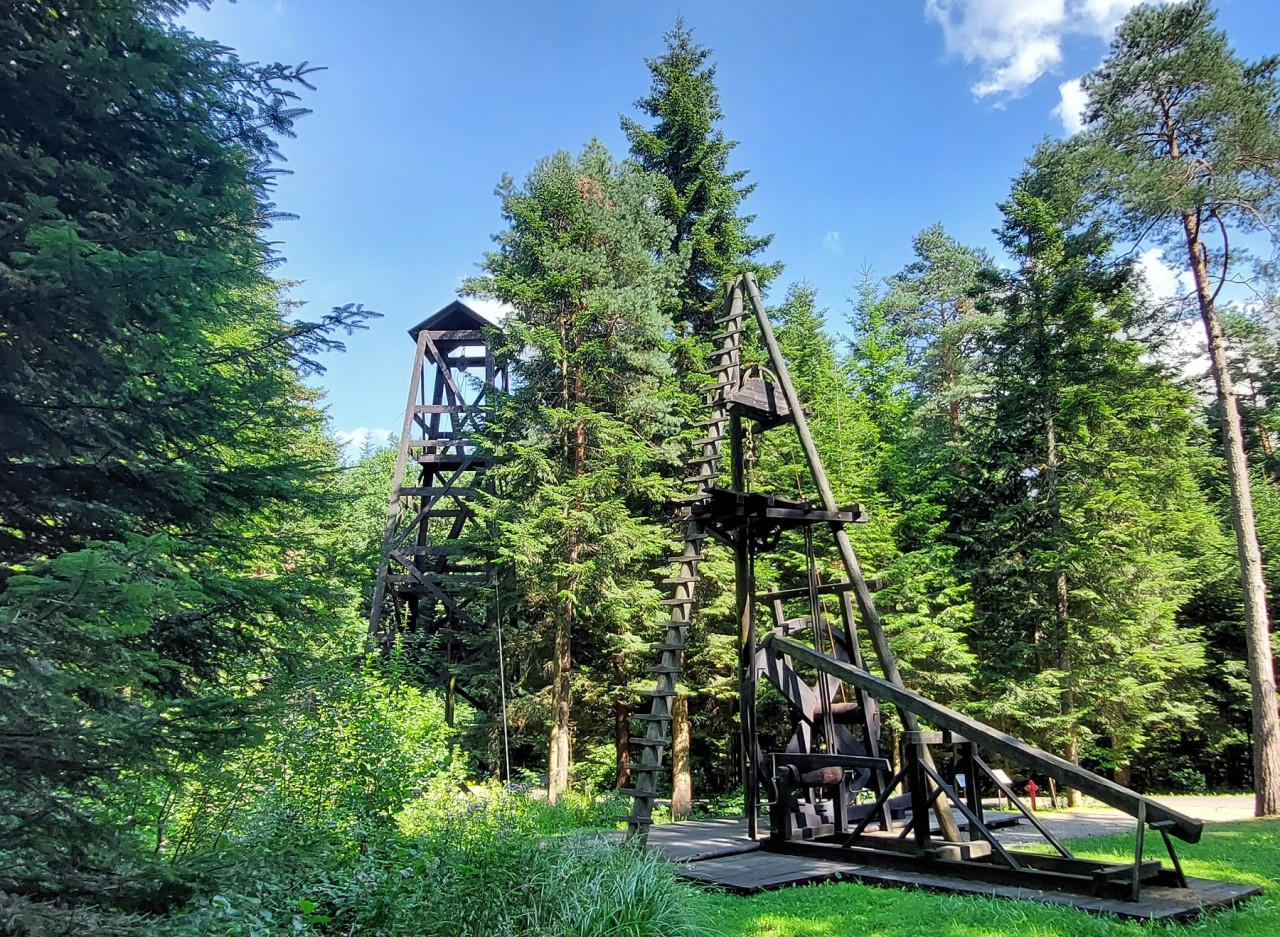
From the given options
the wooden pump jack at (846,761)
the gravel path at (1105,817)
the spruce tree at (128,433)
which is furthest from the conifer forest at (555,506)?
the gravel path at (1105,817)

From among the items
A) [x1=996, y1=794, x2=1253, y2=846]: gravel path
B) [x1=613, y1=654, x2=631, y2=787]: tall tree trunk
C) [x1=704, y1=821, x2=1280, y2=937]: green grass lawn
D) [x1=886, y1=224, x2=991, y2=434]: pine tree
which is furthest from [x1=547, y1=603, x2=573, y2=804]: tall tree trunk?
[x1=886, y1=224, x2=991, y2=434]: pine tree

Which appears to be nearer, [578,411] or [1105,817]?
[1105,817]

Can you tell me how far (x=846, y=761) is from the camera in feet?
19.9

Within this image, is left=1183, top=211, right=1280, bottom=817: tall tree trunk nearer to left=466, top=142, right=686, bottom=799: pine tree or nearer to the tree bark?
left=466, top=142, right=686, bottom=799: pine tree

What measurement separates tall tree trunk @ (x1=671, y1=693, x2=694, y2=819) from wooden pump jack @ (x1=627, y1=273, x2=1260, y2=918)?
13.4 feet

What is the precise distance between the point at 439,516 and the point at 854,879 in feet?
42.5

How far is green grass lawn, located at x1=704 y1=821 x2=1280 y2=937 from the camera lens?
12.4 feet

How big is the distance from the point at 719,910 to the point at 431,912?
191cm

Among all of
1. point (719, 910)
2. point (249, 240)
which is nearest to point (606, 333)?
point (249, 240)

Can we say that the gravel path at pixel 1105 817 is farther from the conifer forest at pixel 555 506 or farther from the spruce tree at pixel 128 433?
the spruce tree at pixel 128 433

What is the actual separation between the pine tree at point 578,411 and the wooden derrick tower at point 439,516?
135cm

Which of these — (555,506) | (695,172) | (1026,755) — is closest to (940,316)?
(695,172)

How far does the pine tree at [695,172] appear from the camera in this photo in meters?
16.0

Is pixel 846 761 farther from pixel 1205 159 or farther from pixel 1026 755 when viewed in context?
pixel 1205 159
